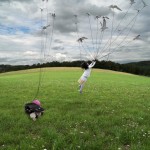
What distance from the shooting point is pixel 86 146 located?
7477 millimetres

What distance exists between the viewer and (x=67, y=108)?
44.6ft

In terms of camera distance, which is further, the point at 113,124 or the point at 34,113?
the point at 113,124

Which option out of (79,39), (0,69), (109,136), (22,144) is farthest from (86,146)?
(0,69)

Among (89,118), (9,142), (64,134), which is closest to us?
(9,142)

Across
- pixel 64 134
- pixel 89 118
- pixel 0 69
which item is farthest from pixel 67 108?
pixel 0 69

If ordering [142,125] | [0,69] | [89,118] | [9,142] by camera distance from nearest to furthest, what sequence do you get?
1. [9,142]
2. [142,125]
3. [89,118]
4. [0,69]

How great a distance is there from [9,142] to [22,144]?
0.73 metres

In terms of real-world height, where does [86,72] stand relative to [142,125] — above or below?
above

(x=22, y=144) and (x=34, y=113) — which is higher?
(x=34, y=113)

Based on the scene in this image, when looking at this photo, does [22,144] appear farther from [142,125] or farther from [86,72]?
[86,72]

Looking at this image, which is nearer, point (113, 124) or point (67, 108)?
point (113, 124)

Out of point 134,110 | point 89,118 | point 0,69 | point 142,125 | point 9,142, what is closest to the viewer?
point 9,142

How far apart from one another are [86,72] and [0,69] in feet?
397

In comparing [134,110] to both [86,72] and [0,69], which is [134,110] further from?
[0,69]
